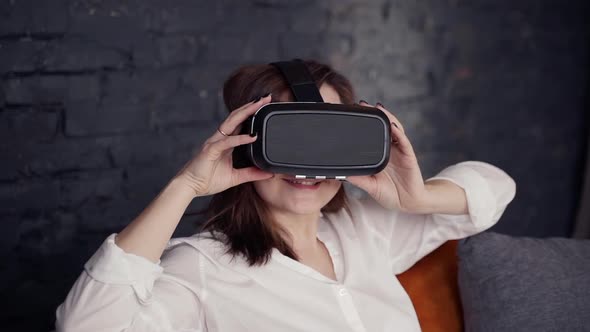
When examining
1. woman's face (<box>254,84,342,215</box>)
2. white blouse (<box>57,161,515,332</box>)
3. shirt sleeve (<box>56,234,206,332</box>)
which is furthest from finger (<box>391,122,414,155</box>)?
shirt sleeve (<box>56,234,206,332</box>)

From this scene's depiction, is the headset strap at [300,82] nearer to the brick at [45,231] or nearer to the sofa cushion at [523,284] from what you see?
the sofa cushion at [523,284]

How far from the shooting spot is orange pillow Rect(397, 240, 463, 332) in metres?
1.47

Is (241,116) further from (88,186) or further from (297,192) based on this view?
(88,186)

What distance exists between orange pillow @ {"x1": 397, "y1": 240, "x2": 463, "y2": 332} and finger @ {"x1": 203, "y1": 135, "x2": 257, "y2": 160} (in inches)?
23.0

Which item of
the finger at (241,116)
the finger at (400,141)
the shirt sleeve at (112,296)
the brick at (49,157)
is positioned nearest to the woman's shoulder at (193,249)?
the shirt sleeve at (112,296)

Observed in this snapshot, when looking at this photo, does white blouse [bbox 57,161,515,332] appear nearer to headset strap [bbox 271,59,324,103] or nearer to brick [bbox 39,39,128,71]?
headset strap [bbox 271,59,324,103]

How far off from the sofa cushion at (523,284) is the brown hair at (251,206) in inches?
15.4

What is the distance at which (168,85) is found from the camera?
2.03 metres

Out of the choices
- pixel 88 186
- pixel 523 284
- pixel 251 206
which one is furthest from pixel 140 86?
pixel 523 284

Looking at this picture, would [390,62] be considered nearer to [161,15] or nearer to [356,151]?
[161,15]

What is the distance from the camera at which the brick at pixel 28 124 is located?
1.74 m

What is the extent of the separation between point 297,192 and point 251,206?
0.11 meters

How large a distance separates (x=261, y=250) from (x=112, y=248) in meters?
0.33

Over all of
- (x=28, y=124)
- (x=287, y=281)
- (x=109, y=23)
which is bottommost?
(x=287, y=281)
